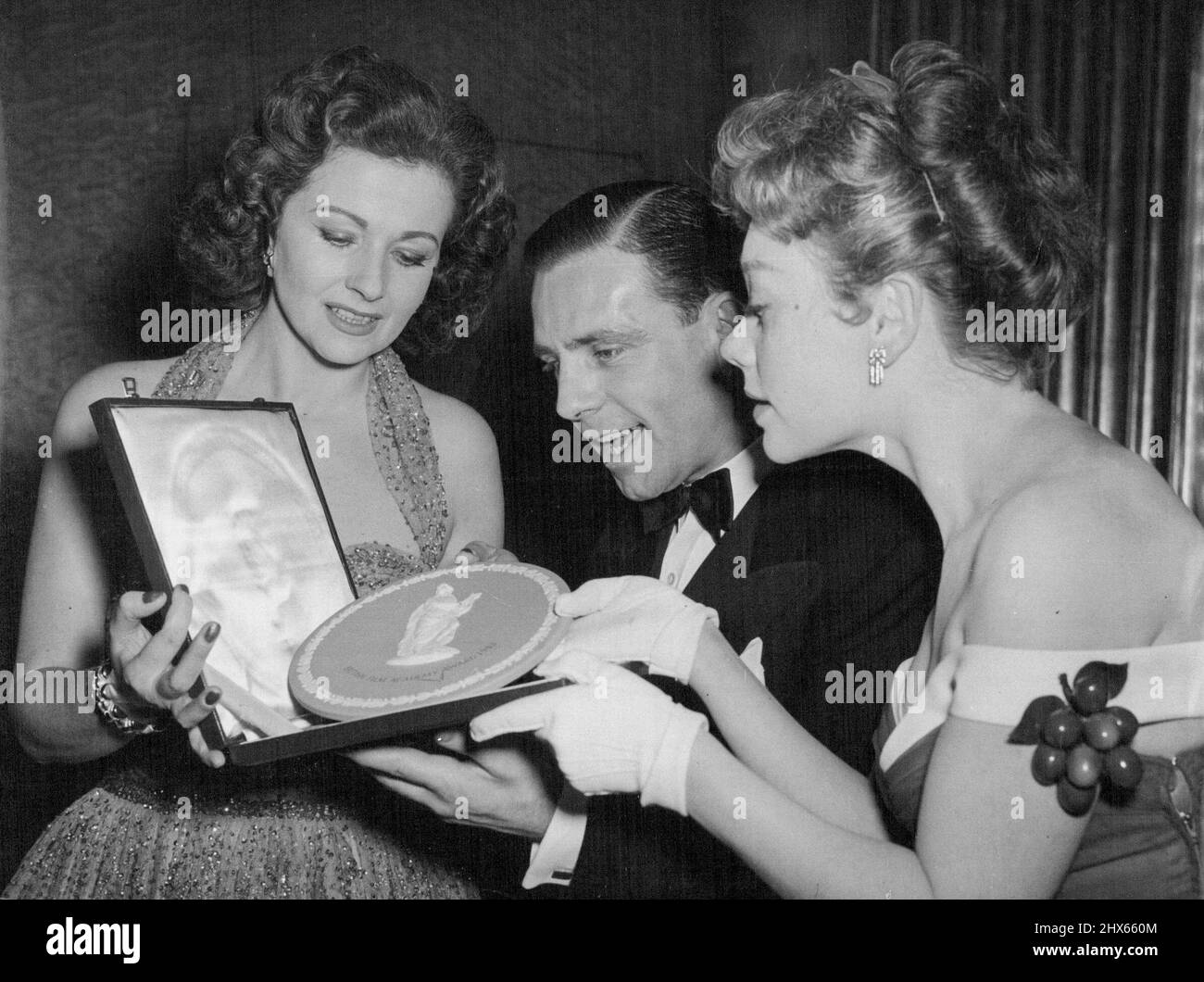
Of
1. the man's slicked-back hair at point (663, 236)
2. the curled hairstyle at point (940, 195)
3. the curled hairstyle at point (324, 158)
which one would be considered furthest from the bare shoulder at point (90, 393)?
the curled hairstyle at point (940, 195)

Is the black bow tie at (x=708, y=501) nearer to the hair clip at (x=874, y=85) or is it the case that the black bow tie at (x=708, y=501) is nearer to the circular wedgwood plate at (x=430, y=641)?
the circular wedgwood plate at (x=430, y=641)

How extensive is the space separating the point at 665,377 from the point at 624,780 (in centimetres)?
71

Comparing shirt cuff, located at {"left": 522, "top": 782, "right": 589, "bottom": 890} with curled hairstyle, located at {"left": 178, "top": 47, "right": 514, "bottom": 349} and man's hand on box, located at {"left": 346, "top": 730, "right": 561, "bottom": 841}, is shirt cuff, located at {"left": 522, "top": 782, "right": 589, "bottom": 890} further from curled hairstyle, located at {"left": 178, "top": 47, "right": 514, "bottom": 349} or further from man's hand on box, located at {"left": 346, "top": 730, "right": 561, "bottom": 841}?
curled hairstyle, located at {"left": 178, "top": 47, "right": 514, "bottom": 349}

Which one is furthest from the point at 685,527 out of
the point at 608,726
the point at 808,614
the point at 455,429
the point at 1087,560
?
the point at 1087,560

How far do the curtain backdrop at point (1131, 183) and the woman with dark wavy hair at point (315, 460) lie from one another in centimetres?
93

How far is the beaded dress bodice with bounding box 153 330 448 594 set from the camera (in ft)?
5.45

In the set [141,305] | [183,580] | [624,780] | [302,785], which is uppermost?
A: [141,305]

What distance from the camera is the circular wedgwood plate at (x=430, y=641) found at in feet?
3.90

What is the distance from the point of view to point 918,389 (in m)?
1.23

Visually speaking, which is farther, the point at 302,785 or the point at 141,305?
the point at 141,305

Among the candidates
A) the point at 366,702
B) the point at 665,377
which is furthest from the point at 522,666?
the point at 665,377

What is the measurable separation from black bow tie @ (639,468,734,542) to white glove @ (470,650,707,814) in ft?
1.48

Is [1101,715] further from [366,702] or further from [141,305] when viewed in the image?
[141,305]
